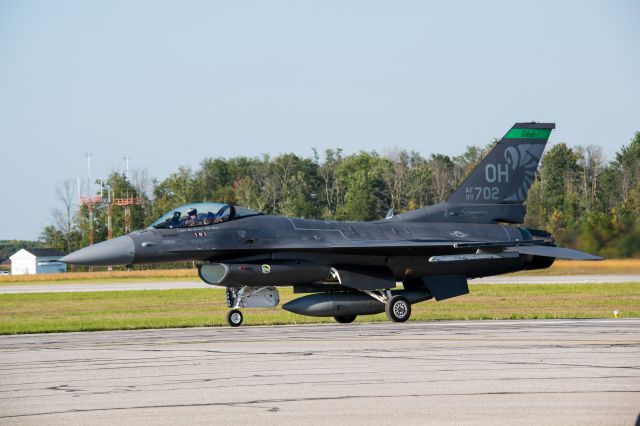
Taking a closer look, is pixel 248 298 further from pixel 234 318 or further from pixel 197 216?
pixel 197 216

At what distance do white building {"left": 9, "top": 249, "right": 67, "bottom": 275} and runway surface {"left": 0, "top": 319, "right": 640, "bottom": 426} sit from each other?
93844 millimetres

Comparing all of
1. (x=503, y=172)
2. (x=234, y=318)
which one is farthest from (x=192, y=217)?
(x=503, y=172)

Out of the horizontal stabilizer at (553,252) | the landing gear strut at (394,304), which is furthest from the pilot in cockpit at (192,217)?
the horizontal stabilizer at (553,252)

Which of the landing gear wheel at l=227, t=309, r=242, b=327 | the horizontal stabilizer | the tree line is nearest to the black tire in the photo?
the landing gear wheel at l=227, t=309, r=242, b=327

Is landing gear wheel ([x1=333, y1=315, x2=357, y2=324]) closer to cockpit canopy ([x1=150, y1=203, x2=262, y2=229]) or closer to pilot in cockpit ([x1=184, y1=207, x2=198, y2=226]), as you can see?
cockpit canopy ([x1=150, y1=203, x2=262, y2=229])

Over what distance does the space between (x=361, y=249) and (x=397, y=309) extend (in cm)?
164

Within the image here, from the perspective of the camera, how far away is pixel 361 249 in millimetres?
23766

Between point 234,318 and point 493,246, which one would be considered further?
point 493,246

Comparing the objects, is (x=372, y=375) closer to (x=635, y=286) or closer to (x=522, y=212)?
(x=522, y=212)

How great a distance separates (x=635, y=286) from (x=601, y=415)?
33.1m

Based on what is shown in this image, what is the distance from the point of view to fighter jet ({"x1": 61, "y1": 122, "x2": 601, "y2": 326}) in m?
22.6

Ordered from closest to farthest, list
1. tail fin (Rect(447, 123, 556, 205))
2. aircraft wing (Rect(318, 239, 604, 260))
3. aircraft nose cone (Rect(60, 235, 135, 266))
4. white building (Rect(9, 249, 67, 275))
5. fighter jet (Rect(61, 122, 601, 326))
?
1. aircraft nose cone (Rect(60, 235, 135, 266))
2. fighter jet (Rect(61, 122, 601, 326))
3. aircraft wing (Rect(318, 239, 604, 260))
4. tail fin (Rect(447, 123, 556, 205))
5. white building (Rect(9, 249, 67, 275))

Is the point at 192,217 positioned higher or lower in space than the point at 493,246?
higher

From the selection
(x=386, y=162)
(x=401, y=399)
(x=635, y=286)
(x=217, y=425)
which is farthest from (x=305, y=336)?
(x=386, y=162)
